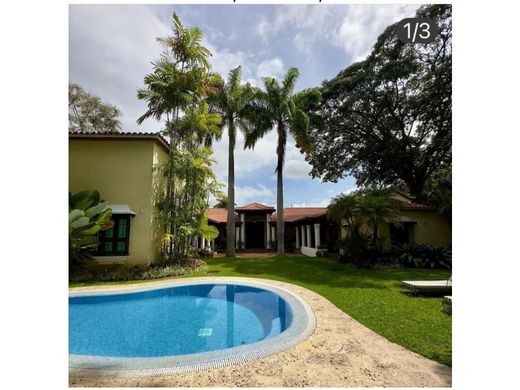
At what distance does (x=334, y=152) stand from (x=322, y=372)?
70.7ft

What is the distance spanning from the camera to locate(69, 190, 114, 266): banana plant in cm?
1002

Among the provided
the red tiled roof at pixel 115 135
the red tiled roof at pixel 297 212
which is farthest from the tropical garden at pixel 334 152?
the red tiled roof at pixel 297 212

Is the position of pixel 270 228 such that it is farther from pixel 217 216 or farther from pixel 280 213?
pixel 280 213

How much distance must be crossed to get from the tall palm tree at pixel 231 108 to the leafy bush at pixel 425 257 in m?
11.5

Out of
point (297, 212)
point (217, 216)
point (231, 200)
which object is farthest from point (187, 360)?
point (297, 212)

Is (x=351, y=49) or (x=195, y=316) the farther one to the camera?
(x=195, y=316)

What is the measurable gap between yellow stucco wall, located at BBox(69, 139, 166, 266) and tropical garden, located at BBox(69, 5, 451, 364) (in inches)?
30.7

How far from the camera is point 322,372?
12.4ft

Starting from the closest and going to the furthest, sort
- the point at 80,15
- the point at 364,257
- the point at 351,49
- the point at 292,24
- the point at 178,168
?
the point at 80,15
the point at 292,24
the point at 351,49
the point at 178,168
the point at 364,257

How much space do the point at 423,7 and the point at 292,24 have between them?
228 cm

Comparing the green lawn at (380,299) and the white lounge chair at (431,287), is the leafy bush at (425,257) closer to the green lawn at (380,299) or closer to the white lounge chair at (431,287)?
the green lawn at (380,299)
